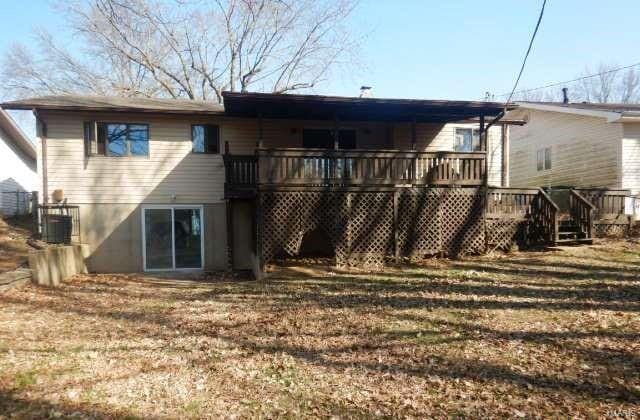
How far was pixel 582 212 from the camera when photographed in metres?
12.1

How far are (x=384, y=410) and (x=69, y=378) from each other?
340cm

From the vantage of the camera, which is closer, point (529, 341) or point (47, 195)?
point (529, 341)

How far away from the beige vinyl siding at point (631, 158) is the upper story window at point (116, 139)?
16982mm

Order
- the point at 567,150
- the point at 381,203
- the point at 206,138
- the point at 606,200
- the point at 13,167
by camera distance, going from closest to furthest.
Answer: the point at 381,203 → the point at 206,138 → the point at 606,200 → the point at 567,150 → the point at 13,167

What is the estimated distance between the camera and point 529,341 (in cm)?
527

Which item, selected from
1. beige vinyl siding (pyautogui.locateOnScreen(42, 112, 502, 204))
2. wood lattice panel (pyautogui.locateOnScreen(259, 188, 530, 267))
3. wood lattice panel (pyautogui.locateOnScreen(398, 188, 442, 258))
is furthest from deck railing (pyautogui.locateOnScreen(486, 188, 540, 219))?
beige vinyl siding (pyautogui.locateOnScreen(42, 112, 502, 204))

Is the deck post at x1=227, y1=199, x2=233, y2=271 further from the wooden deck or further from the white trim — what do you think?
the white trim

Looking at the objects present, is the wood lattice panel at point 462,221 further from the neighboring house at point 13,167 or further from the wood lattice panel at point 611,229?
the neighboring house at point 13,167

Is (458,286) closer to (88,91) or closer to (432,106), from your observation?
(432,106)

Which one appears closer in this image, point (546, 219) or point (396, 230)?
point (396, 230)

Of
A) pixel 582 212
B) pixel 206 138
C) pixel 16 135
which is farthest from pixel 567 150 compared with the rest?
pixel 16 135

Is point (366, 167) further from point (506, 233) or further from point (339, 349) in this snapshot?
point (339, 349)

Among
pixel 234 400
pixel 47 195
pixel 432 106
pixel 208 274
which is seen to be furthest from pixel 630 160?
pixel 47 195

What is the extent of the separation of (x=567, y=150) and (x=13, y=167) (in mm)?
27342
